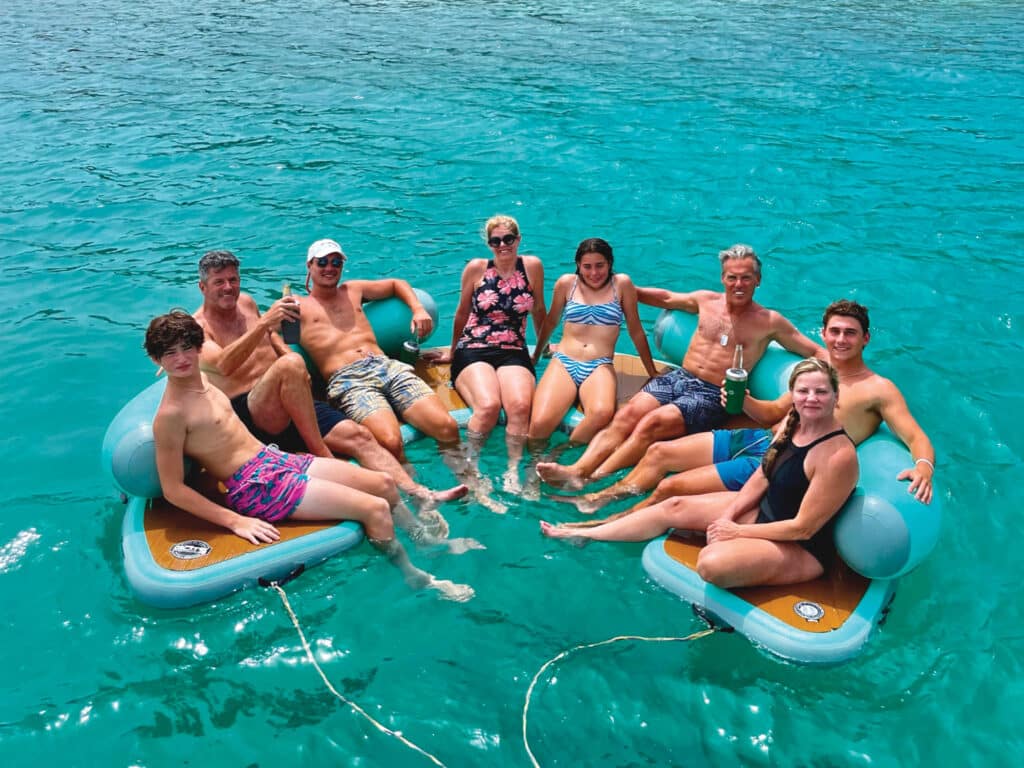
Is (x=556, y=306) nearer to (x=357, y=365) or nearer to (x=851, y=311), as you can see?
(x=357, y=365)

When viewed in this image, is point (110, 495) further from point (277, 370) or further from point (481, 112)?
point (481, 112)

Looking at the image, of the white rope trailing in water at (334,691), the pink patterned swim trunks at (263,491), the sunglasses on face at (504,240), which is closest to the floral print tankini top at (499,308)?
the sunglasses on face at (504,240)

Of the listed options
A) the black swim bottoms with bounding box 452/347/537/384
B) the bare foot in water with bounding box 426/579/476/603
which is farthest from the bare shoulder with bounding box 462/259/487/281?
the bare foot in water with bounding box 426/579/476/603

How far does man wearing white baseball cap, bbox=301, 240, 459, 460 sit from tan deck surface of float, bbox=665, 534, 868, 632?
2.06 metres

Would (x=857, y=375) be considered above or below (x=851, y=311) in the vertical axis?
below

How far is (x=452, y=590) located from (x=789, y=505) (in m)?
1.88

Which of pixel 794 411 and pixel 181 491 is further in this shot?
pixel 181 491

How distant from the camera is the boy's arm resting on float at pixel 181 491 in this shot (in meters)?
4.71

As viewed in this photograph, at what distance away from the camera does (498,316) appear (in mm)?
6625

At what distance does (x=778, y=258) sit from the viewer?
9.70 m

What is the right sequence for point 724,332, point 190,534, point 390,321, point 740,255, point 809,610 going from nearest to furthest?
1. point 809,610
2. point 190,534
3. point 740,255
4. point 724,332
5. point 390,321

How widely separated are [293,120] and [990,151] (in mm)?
10875

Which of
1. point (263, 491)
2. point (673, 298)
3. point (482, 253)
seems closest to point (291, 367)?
point (263, 491)

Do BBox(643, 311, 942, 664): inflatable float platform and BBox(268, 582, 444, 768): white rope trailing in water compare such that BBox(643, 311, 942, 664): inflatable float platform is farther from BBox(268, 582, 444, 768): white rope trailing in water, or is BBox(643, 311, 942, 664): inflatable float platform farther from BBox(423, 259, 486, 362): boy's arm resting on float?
BBox(423, 259, 486, 362): boy's arm resting on float
